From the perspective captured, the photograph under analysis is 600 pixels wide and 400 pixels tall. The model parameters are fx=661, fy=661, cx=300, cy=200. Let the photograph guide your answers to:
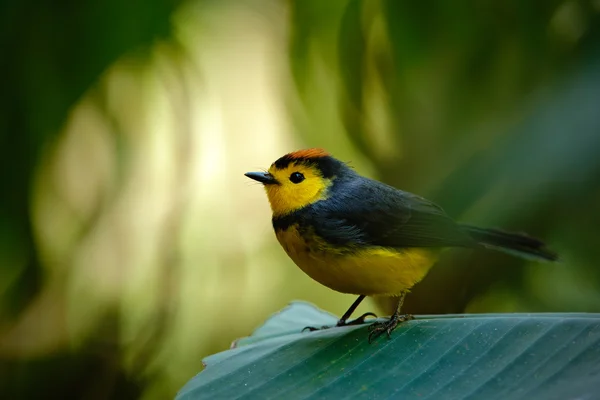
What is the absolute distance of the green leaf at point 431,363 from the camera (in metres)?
1.49

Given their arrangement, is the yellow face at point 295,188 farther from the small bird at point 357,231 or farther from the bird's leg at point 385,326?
the bird's leg at point 385,326

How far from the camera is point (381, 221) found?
2.44 meters

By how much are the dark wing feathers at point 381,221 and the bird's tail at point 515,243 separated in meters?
0.14

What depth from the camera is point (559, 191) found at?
132 inches

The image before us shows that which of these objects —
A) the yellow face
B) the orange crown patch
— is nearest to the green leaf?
the yellow face

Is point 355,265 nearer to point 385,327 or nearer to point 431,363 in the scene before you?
point 385,327

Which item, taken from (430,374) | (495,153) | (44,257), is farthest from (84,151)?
(430,374)

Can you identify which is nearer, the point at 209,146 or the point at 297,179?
the point at 297,179

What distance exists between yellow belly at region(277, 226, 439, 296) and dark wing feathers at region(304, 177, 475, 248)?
40 millimetres

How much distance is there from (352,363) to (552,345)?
527 millimetres

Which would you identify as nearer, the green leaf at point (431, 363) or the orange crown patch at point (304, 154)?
the green leaf at point (431, 363)

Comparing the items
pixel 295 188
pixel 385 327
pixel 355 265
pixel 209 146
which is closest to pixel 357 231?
pixel 355 265

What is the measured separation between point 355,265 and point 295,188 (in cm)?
43

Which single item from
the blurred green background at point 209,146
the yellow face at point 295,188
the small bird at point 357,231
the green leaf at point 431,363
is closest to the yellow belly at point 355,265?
the small bird at point 357,231
